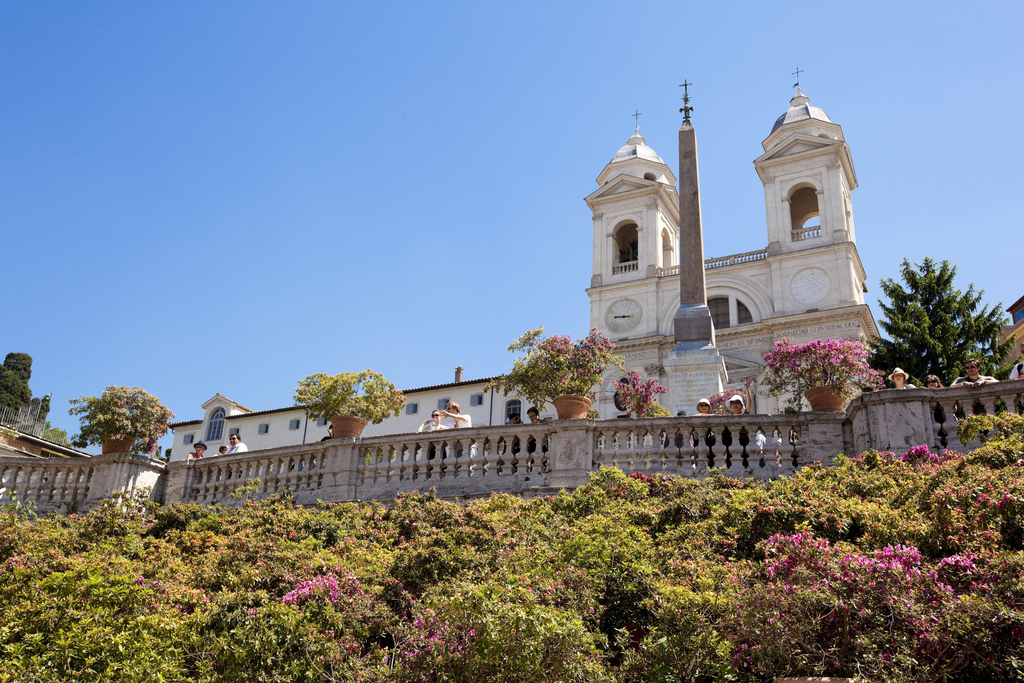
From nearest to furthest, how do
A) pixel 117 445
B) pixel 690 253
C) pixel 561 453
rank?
pixel 561 453 < pixel 117 445 < pixel 690 253

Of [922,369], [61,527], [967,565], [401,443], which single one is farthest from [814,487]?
[922,369]

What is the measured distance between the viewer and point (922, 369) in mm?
26891

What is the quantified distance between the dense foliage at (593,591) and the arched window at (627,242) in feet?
127

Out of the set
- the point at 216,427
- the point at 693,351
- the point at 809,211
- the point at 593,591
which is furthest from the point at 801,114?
the point at 593,591

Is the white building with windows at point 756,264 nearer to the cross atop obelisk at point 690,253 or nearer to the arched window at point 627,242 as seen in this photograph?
the arched window at point 627,242

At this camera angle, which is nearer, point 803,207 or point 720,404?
point 720,404

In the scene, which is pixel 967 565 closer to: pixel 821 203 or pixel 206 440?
pixel 821 203

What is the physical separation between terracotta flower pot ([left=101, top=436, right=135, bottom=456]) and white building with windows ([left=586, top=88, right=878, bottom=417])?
27.5 meters

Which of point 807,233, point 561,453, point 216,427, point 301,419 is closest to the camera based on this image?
point 561,453

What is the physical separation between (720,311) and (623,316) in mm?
4960

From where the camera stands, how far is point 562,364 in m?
14.5

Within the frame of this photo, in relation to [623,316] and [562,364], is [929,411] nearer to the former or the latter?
[562,364]

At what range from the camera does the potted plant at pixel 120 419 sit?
1471 centimetres

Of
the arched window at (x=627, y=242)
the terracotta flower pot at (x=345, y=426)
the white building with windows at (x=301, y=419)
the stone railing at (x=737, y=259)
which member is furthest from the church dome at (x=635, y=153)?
the terracotta flower pot at (x=345, y=426)
